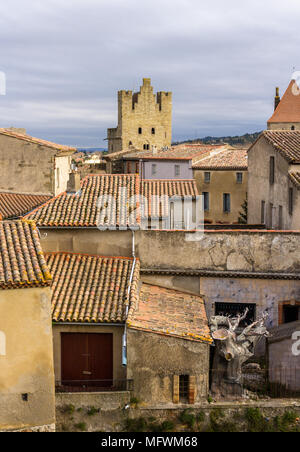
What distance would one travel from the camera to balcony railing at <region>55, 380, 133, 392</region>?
14748 mm

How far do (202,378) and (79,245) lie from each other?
7031 mm

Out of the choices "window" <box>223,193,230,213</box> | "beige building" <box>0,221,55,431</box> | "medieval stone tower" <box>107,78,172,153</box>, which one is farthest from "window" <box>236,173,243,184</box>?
"medieval stone tower" <box>107,78,172,153</box>

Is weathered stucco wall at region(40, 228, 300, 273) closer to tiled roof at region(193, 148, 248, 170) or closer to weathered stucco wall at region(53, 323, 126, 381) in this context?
weathered stucco wall at region(53, 323, 126, 381)

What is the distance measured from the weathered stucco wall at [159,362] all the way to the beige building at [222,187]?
29533 millimetres

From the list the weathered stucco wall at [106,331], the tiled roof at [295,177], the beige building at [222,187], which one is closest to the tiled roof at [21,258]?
the weathered stucco wall at [106,331]

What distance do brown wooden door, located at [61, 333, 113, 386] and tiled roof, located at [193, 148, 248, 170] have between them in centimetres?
2924

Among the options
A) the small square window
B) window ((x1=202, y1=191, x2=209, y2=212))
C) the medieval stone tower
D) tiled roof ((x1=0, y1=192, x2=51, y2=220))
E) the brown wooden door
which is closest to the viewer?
the brown wooden door

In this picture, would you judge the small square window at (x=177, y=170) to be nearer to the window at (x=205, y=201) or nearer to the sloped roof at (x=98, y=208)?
the window at (x=205, y=201)

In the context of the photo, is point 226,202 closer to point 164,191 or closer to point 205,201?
point 205,201

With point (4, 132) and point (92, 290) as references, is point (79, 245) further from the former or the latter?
point (4, 132)

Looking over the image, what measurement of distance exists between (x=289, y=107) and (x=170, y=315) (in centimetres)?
4922

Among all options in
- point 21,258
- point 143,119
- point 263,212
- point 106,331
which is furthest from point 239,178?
point 143,119

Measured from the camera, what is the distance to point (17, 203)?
2645 cm

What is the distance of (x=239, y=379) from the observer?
603 inches
